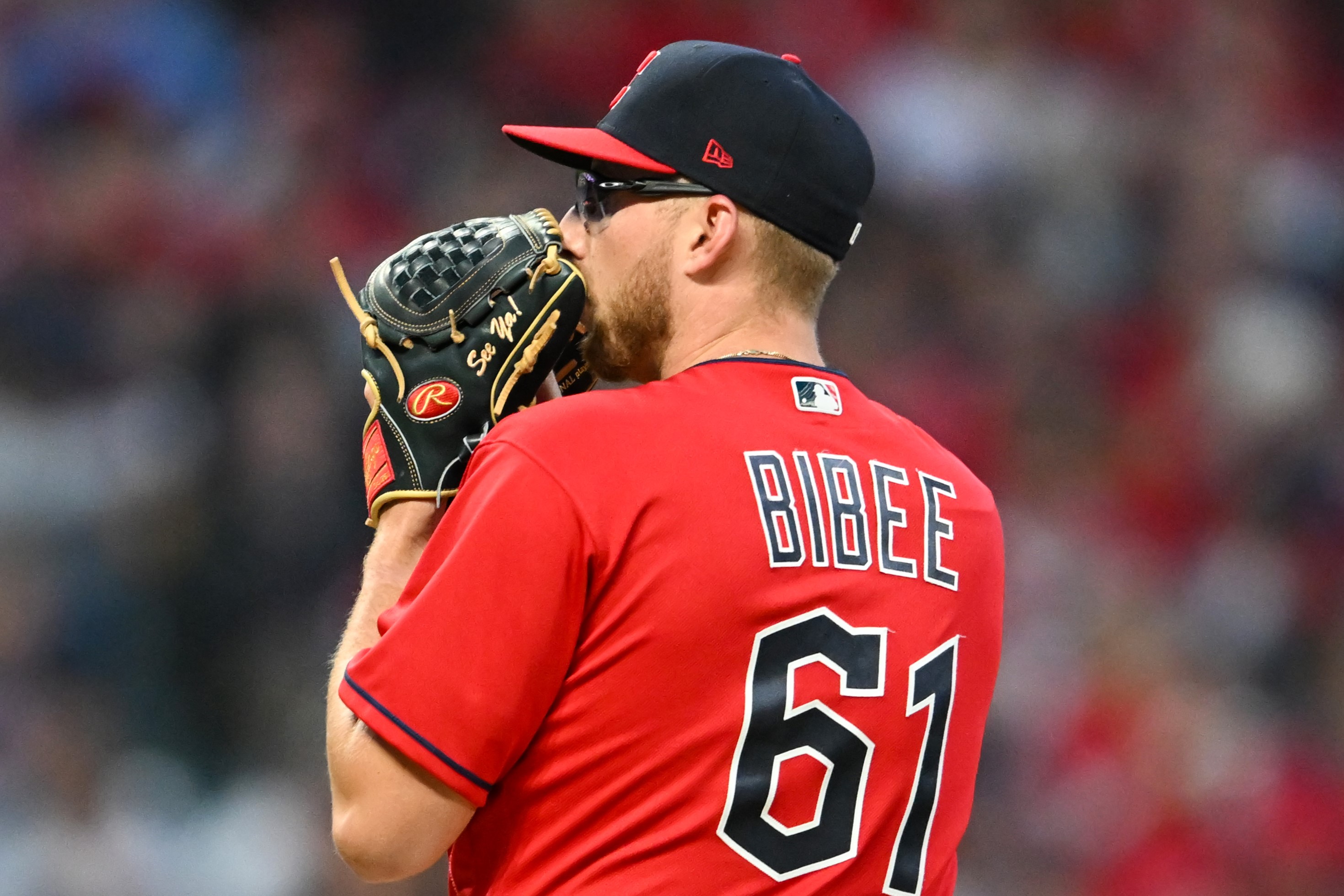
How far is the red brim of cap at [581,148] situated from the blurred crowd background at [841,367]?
316 cm

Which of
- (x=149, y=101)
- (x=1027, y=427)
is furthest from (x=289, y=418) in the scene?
(x=1027, y=427)

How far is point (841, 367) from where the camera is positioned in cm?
553

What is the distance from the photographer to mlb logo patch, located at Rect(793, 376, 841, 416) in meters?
1.57

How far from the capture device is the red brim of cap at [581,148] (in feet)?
5.36

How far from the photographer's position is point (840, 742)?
4.82 ft

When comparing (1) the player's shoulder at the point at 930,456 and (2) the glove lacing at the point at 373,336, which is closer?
(1) the player's shoulder at the point at 930,456

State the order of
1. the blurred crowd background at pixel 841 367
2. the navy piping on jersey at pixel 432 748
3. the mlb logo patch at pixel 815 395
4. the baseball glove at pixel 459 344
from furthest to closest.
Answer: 1. the blurred crowd background at pixel 841 367
2. the baseball glove at pixel 459 344
3. the mlb logo patch at pixel 815 395
4. the navy piping on jersey at pixel 432 748

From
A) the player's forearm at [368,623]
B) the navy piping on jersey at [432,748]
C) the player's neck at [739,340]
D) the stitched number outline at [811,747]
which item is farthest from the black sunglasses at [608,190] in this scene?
the navy piping on jersey at [432,748]

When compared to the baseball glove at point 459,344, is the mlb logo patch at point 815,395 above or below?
above

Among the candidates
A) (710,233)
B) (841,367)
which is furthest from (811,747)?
(841,367)

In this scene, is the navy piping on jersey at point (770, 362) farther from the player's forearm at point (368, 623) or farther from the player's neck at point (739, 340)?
the player's forearm at point (368, 623)

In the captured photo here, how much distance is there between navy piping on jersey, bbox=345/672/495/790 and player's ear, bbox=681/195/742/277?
60 cm

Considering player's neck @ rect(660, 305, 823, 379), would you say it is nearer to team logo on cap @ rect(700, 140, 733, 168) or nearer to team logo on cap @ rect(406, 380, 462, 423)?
team logo on cap @ rect(700, 140, 733, 168)

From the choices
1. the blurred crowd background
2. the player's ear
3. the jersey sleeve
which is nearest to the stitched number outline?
the jersey sleeve
